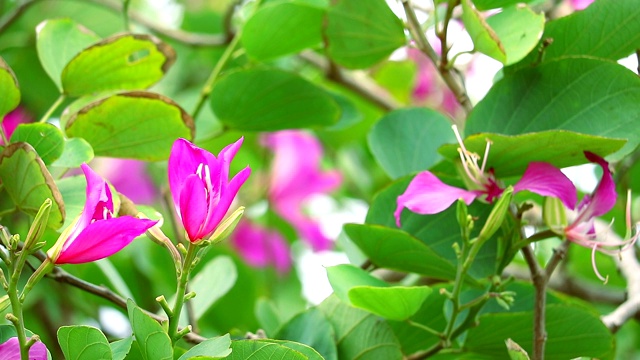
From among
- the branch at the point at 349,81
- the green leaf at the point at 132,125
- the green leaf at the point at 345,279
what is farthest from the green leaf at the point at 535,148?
the branch at the point at 349,81

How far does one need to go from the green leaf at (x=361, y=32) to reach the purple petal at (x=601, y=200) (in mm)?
251

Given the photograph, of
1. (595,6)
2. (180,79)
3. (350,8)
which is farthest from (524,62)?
(180,79)

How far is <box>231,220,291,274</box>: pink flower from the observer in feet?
5.51

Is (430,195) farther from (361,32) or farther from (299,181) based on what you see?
(299,181)

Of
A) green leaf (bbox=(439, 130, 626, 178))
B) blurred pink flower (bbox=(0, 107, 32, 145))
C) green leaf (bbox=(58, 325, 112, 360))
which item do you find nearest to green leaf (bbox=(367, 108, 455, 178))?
green leaf (bbox=(439, 130, 626, 178))

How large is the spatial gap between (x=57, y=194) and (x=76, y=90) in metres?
0.23

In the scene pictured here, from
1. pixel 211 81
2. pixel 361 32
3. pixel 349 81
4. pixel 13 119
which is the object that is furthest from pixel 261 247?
pixel 361 32

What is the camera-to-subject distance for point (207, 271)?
3.02ft

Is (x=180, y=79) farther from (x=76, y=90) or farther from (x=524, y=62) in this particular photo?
(x=524, y=62)

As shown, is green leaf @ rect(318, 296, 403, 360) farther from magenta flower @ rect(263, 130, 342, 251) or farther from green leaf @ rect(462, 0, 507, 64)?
magenta flower @ rect(263, 130, 342, 251)

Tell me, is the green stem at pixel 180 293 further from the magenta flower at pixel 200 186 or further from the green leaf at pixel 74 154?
the green leaf at pixel 74 154

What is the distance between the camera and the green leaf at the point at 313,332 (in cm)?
73

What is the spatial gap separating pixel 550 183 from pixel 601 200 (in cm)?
7

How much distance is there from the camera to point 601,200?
2.40ft
